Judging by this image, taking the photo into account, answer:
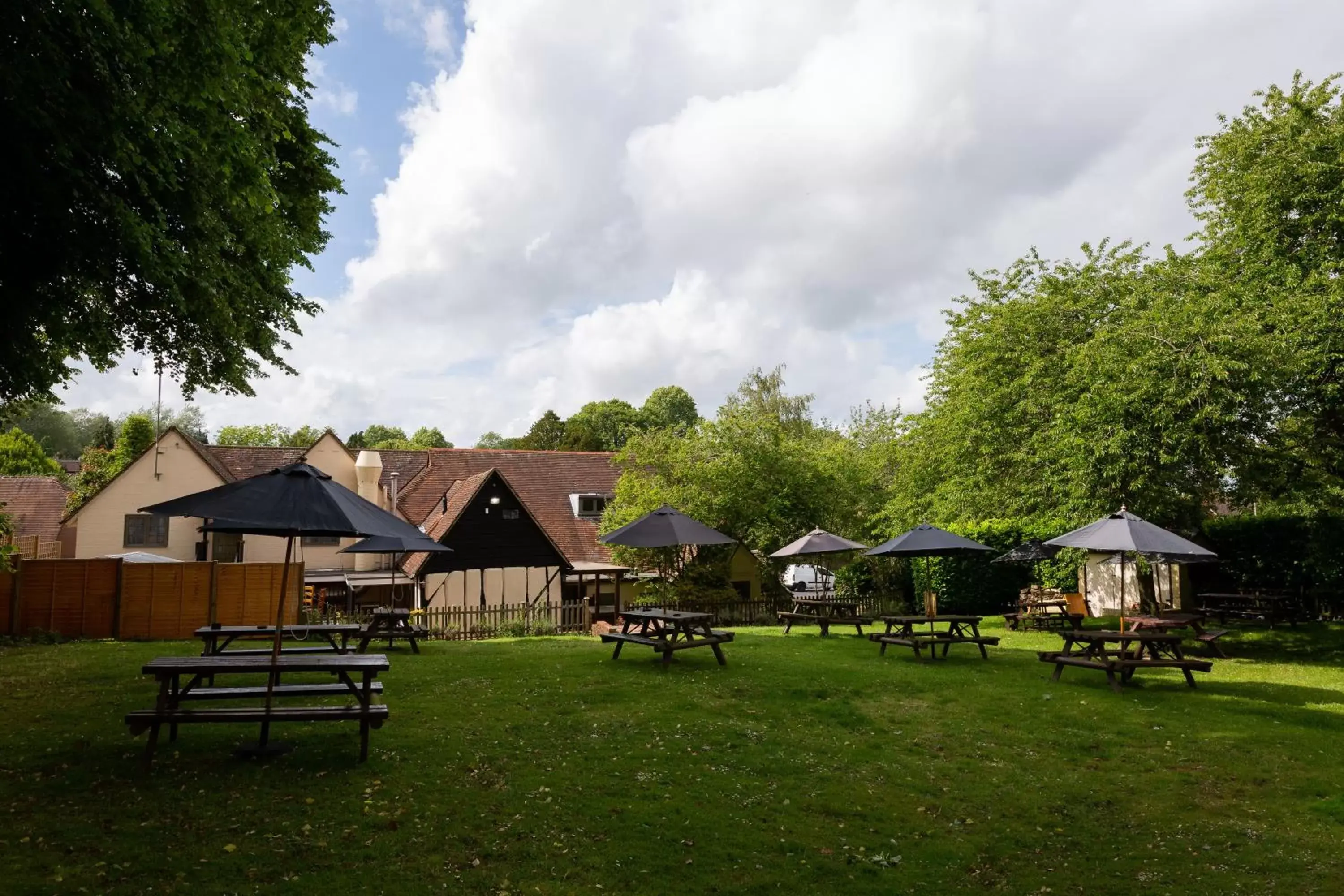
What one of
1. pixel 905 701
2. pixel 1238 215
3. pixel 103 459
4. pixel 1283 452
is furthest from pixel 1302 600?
pixel 103 459

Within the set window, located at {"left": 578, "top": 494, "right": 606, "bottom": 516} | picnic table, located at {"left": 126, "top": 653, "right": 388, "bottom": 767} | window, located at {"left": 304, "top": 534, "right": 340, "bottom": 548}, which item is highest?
window, located at {"left": 578, "top": 494, "right": 606, "bottom": 516}

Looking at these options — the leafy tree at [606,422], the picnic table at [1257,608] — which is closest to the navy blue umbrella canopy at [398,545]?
the picnic table at [1257,608]

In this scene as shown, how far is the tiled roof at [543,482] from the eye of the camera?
3809 cm

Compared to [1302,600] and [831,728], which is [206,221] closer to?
[831,728]

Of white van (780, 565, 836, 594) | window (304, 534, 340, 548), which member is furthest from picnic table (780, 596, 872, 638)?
window (304, 534, 340, 548)

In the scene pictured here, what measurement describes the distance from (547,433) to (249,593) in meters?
57.2

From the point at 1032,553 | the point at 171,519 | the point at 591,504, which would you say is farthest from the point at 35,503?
the point at 1032,553

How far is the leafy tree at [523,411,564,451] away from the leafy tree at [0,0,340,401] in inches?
2587

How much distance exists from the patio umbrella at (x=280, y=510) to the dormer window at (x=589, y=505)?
3048 centimetres

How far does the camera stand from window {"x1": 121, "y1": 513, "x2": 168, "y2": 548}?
118 ft

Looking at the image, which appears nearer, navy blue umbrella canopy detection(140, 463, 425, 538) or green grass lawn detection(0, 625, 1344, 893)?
green grass lawn detection(0, 625, 1344, 893)

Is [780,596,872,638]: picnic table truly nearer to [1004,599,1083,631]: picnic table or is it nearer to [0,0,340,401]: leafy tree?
[1004,599,1083,631]: picnic table

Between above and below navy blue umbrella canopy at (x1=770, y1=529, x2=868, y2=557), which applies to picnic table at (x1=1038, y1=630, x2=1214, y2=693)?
below

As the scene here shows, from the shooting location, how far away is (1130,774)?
9.22 m
